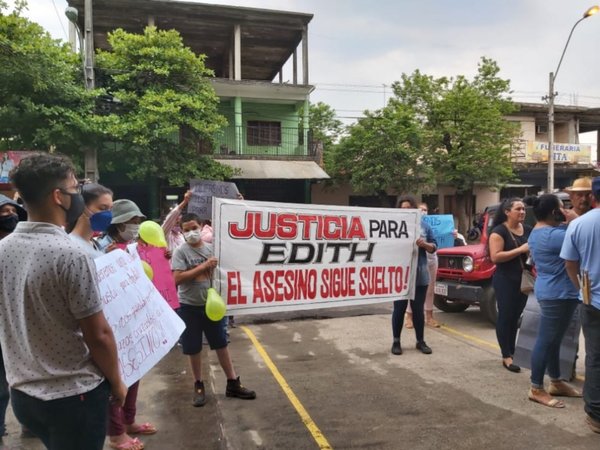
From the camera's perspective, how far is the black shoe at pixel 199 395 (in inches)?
156

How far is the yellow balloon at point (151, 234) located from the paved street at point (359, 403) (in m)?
1.49

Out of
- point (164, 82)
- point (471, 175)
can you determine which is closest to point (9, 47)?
point (164, 82)

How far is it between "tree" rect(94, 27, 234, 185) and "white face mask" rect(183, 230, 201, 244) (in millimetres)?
10361

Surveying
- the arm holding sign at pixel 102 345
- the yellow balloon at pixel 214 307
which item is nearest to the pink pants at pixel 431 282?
the yellow balloon at pixel 214 307

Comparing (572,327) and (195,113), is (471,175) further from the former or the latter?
(572,327)

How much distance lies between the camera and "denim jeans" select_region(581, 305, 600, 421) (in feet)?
10.7

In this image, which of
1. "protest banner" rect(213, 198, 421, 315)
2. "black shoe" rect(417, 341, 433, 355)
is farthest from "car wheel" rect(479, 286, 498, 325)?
"protest banner" rect(213, 198, 421, 315)

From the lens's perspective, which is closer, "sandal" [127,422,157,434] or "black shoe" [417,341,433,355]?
"sandal" [127,422,157,434]

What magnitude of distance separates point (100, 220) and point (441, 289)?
19.0 ft

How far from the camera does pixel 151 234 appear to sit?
3514mm

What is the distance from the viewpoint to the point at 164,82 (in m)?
14.6

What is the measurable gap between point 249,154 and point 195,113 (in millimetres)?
4929

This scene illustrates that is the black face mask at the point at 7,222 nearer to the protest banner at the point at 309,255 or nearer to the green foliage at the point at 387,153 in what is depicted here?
the protest banner at the point at 309,255

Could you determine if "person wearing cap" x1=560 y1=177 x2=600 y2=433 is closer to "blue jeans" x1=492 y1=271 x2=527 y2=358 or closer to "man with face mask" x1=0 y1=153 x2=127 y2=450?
"blue jeans" x1=492 y1=271 x2=527 y2=358
